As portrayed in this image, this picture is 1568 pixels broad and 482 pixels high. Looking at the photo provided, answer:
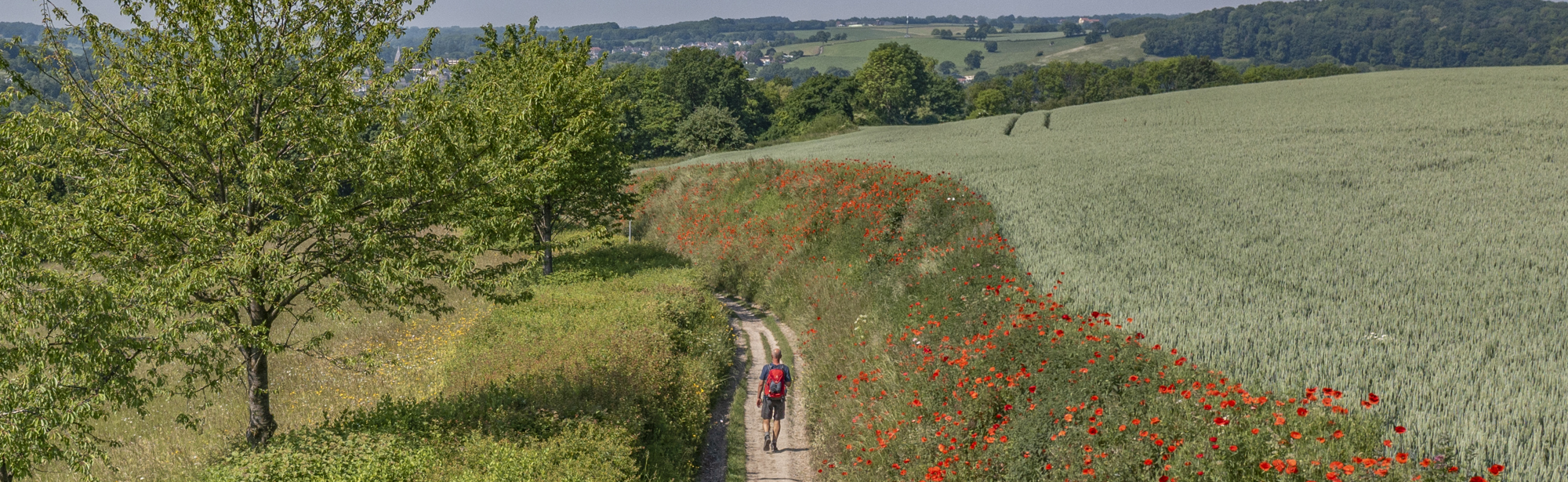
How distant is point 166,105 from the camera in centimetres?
884

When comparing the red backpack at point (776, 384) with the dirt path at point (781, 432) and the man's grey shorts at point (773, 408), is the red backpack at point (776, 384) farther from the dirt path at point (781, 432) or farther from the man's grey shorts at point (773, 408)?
the dirt path at point (781, 432)

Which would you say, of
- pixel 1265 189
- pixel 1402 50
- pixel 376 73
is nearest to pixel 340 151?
pixel 376 73

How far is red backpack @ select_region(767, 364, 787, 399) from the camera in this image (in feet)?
44.4

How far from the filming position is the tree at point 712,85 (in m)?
89.5

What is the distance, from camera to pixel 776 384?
13.5 metres

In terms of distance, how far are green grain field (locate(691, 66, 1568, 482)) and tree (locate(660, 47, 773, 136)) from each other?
60023 millimetres

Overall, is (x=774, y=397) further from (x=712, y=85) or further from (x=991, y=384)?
(x=712, y=85)

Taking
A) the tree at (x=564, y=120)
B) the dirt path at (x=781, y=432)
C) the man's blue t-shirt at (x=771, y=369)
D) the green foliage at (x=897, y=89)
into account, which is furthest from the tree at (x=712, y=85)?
the man's blue t-shirt at (x=771, y=369)

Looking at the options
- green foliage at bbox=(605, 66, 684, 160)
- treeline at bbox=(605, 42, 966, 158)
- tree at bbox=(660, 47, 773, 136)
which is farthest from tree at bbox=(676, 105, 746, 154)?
tree at bbox=(660, 47, 773, 136)

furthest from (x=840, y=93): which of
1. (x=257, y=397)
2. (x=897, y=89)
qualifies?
(x=257, y=397)

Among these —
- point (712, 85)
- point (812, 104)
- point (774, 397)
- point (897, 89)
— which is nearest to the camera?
point (774, 397)

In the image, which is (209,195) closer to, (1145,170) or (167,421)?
(167,421)

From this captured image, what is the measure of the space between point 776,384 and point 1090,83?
12588cm

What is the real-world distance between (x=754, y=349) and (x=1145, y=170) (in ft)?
41.8
